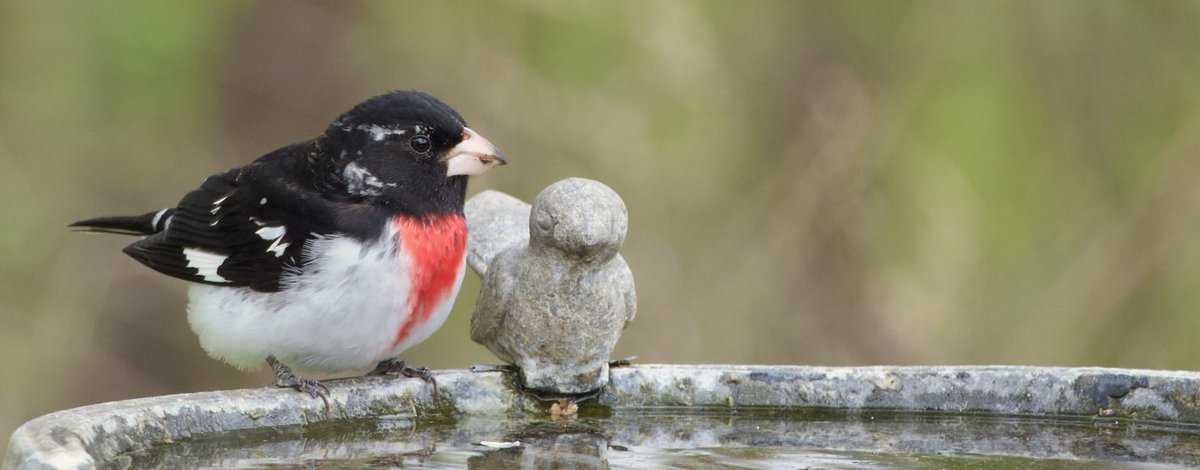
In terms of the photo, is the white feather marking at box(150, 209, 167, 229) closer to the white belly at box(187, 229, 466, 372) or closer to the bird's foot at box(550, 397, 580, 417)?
the white belly at box(187, 229, 466, 372)

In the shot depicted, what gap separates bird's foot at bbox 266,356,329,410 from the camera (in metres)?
3.62

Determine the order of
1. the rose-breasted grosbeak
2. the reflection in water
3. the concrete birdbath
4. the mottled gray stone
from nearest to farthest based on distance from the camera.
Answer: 1. the reflection in water
2. the concrete birdbath
3. the mottled gray stone
4. the rose-breasted grosbeak

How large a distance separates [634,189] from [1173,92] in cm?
226

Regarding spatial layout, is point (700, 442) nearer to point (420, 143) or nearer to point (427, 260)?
point (427, 260)

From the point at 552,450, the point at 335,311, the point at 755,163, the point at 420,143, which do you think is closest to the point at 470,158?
the point at 420,143

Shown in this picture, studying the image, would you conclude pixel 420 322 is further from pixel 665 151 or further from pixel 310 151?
pixel 665 151

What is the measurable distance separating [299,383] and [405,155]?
729 millimetres

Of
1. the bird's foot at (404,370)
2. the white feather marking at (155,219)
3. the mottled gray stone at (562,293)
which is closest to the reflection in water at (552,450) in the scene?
the mottled gray stone at (562,293)

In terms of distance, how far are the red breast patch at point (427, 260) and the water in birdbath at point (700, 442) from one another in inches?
12.8

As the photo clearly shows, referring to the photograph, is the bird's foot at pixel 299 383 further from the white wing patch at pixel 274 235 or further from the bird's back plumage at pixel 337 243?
the white wing patch at pixel 274 235

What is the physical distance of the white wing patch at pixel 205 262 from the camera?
4.12 meters

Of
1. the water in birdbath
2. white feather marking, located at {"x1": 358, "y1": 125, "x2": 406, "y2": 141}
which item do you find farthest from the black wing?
the water in birdbath

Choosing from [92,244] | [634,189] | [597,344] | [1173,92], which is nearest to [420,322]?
[597,344]

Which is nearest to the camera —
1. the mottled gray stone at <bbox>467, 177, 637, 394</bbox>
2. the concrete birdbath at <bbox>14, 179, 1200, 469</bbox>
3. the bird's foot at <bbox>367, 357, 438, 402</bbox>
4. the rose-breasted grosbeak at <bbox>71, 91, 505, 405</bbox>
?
the concrete birdbath at <bbox>14, 179, 1200, 469</bbox>
